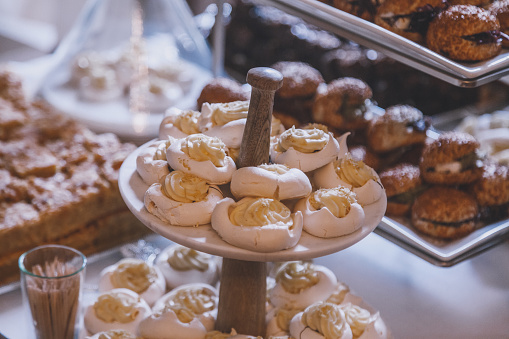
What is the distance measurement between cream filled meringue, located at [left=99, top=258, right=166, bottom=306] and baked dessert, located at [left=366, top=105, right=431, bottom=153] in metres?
0.65

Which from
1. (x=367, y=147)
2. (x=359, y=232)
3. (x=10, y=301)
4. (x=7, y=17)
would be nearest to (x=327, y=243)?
(x=359, y=232)

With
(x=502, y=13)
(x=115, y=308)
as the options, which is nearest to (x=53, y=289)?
(x=115, y=308)

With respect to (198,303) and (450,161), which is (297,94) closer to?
(450,161)

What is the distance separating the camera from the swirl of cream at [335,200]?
3.47 ft

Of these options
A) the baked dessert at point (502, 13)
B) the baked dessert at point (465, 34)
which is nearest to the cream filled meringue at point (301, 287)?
the baked dessert at point (465, 34)

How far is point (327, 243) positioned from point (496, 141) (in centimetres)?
109

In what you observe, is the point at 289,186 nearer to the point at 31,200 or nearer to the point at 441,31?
the point at 441,31

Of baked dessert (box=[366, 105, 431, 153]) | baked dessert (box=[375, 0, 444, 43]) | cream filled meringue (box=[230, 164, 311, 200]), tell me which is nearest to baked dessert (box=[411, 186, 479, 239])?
baked dessert (box=[366, 105, 431, 153])

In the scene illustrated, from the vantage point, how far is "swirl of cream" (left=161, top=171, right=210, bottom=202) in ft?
3.43

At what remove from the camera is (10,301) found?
151cm

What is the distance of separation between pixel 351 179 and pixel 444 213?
37 cm

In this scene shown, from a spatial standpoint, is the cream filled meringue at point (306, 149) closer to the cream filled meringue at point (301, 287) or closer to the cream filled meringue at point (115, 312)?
the cream filled meringue at point (301, 287)

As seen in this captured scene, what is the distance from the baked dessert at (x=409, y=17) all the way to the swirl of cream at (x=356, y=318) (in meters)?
0.59

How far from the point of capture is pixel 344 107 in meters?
1.63
